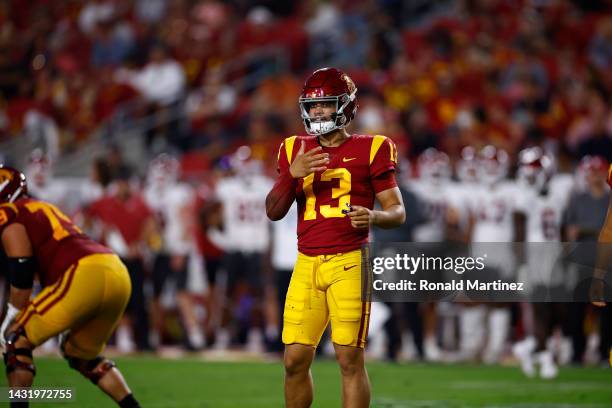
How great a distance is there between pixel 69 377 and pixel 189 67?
26.0 feet

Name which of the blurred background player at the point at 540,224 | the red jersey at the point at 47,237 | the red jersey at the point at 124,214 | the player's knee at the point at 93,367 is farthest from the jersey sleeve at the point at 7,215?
the red jersey at the point at 124,214

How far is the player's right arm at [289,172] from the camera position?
558 cm

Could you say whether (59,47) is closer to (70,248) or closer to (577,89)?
(577,89)

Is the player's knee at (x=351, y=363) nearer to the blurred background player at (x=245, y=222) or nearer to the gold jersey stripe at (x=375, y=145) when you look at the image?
the gold jersey stripe at (x=375, y=145)

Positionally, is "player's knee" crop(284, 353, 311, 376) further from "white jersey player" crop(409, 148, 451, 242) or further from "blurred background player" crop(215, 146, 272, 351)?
"blurred background player" crop(215, 146, 272, 351)

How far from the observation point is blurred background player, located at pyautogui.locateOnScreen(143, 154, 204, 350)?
12438mm

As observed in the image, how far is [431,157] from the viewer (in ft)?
40.2

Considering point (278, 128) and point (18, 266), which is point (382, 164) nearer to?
point (18, 266)

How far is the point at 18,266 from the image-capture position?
6215mm

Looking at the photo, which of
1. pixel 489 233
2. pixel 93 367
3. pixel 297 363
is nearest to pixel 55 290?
pixel 93 367

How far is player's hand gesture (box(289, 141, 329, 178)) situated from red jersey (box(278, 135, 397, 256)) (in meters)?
0.13

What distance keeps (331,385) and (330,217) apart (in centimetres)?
382

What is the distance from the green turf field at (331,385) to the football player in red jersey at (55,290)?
3.79 feet

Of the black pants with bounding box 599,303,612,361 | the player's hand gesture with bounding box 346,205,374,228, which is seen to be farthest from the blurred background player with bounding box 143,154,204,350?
the player's hand gesture with bounding box 346,205,374,228
